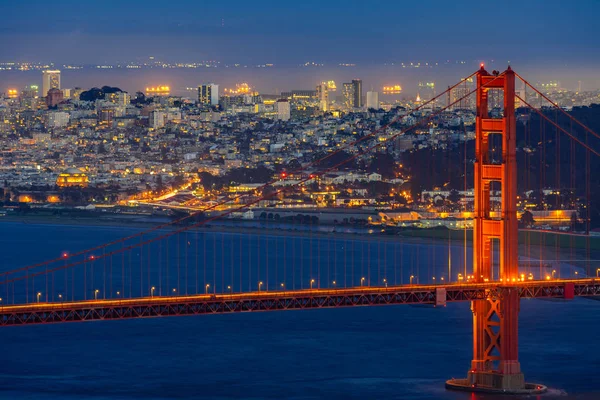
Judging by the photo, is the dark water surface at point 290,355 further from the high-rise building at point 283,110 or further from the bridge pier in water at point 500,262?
the high-rise building at point 283,110

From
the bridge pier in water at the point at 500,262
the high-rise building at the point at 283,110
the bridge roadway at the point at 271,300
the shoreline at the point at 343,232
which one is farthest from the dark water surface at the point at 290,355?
the high-rise building at the point at 283,110

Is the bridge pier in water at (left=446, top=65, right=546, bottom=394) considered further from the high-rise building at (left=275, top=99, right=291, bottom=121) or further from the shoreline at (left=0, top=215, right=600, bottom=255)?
the high-rise building at (left=275, top=99, right=291, bottom=121)

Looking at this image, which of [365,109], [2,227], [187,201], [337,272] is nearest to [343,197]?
[187,201]

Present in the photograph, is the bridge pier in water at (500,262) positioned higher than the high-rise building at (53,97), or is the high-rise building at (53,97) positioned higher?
the high-rise building at (53,97)

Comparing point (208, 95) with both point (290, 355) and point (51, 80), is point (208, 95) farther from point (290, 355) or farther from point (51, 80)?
point (290, 355)

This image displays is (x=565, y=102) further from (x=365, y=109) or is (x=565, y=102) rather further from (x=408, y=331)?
(x=408, y=331)

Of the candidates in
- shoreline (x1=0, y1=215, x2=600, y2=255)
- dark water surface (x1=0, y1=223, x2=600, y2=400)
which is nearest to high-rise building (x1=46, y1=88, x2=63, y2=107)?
shoreline (x1=0, y1=215, x2=600, y2=255)

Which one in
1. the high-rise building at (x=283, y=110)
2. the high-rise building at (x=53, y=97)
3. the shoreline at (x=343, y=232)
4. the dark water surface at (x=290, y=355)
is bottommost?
the dark water surface at (x=290, y=355)
